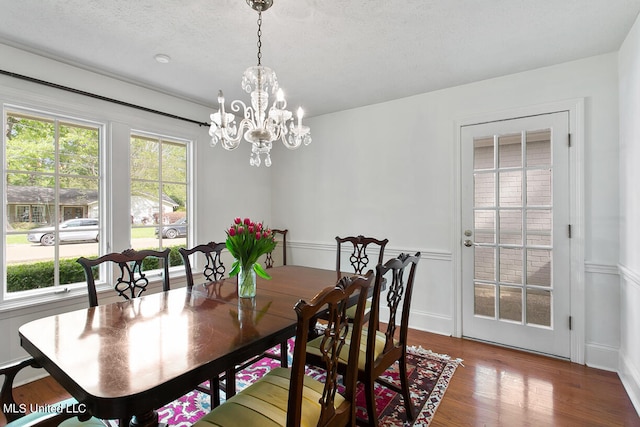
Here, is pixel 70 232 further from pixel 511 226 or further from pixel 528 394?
pixel 511 226

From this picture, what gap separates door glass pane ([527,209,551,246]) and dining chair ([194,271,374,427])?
85.4 inches

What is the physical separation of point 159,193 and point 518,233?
3584mm

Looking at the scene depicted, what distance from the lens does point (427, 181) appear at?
3311 mm

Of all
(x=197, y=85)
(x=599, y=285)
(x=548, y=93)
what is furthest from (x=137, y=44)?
(x=599, y=285)

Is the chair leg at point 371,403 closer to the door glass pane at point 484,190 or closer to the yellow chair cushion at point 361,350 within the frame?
the yellow chair cushion at point 361,350

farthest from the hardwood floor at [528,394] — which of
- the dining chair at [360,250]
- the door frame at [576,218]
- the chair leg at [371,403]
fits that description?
the dining chair at [360,250]

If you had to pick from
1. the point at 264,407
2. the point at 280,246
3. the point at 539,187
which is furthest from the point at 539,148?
the point at 280,246

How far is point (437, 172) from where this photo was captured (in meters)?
3.25

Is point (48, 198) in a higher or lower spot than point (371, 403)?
higher

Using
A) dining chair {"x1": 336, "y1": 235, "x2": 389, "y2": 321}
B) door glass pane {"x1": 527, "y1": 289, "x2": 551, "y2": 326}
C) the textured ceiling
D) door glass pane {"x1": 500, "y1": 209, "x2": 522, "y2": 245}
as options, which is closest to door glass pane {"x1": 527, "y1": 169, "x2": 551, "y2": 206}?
door glass pane {"x1": 500, "y1": 209, "x2": 522, "y2": 245}

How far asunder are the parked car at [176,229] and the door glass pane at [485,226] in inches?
123

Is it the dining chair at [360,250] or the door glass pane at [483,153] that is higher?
the door glass pane at [483,153]

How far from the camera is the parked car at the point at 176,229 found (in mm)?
3352

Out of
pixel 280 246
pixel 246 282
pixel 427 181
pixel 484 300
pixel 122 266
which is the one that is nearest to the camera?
pixel 246 282
